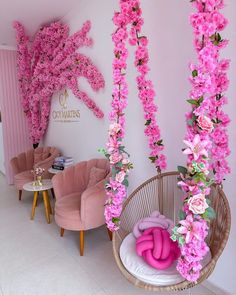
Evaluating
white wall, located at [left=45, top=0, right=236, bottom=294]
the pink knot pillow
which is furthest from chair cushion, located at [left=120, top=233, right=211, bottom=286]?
white wall, located at [left=45, top=0, right=236, bottom=294]

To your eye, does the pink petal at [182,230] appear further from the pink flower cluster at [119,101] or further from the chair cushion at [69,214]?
the chair cushion at [69,214]

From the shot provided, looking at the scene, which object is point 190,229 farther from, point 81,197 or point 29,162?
point 29,162

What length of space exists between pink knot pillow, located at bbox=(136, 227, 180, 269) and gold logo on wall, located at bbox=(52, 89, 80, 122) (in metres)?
2.45

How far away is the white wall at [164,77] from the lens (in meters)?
1.73

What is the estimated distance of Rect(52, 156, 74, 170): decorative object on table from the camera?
11.9 ft

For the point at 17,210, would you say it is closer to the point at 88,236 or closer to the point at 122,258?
the point at 88,236

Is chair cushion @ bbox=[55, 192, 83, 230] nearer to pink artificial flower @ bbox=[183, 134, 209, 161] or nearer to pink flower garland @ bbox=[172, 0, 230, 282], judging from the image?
pink flower garland @ bbox=[172, 0, 230, 282]

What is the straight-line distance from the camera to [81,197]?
7.64 ft

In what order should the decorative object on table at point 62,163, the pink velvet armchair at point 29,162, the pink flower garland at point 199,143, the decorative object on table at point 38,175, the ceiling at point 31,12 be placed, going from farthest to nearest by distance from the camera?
the pink velvet armchair at point 29,162 < the decorative object on table at point 62,163 < the decorative object on table at point 38,175 < the ceiling at point 31,12 < the pink flower garland at point 199,143

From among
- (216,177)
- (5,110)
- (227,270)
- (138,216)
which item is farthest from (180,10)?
(5,110)

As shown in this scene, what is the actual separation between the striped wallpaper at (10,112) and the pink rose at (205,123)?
4.52 m

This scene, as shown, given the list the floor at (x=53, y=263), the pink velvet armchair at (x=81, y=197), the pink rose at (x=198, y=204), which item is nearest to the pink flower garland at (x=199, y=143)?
the pink rose at (x=198, y=204)

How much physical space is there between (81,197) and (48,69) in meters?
2.55

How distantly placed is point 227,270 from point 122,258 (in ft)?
2.79
